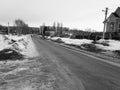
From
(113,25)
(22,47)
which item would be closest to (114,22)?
(113,25)

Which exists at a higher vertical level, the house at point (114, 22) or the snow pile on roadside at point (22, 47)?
the house at point (114, 22)

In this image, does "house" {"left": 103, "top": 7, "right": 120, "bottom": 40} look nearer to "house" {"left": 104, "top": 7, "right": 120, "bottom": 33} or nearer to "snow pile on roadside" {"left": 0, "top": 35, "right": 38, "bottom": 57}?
"house" {"left": 104, "top": 7, "right": 120, "bottom": 33}

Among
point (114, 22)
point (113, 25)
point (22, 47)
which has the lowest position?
point (22, 47)

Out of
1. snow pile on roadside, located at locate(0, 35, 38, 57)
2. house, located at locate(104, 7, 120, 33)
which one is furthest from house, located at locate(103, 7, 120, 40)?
snow pile on roadside, located at locate(0, 35, 38, 57)

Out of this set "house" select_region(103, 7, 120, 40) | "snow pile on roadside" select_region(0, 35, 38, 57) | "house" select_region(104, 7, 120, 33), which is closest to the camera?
"snow pile on roadside" select_region(0, 35, 38, 57)

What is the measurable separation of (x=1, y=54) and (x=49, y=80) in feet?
20.7

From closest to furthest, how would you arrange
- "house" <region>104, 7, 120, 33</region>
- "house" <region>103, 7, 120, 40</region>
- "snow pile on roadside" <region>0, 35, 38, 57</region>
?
"snow pile on roadside" <region>0, 35, 38, 57</region>, "house" <region>103, 7, 120, 40</region>, "house" <region>104, 7, 120, 33</region>

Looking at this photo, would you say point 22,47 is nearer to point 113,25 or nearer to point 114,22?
point 114,22

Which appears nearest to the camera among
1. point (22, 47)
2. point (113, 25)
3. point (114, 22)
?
point (22, 47)

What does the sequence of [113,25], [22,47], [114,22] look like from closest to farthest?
1. [22,47]
2. [114,22]
3. [113,25]

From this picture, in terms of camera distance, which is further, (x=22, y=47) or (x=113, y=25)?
(x=113, y=25)

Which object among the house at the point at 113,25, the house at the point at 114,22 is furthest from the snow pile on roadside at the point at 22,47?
the house at the point at 114,22

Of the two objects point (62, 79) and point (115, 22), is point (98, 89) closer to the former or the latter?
point (62, 79)

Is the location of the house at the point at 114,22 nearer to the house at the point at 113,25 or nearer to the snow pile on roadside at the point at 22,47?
the house at the point at 113,25
